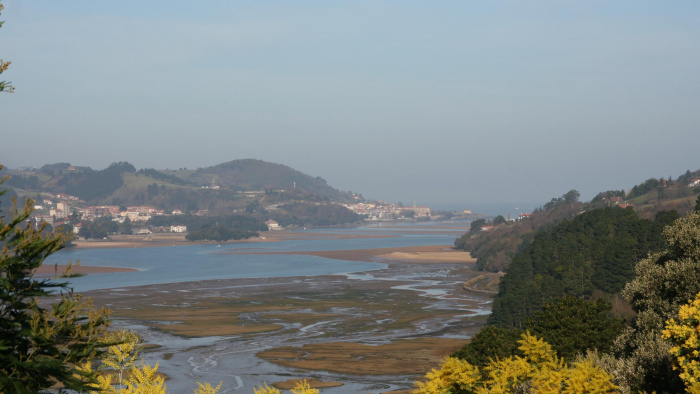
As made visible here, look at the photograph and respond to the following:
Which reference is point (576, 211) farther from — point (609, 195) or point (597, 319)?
point (597, 319)

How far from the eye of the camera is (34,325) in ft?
41.5

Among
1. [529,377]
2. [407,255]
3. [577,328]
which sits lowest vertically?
[407,255]

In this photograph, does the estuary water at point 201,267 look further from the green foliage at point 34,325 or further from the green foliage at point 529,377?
the green foliage at point 34,325

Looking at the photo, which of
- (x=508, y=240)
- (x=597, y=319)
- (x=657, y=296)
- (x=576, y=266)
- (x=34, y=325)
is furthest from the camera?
(x=508, y=240)

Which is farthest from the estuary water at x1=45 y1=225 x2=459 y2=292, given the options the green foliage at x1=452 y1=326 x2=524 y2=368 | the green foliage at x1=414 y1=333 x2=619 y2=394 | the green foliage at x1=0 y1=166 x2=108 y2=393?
the green foliage at x1=0 y1=166 x2=108 y2=393

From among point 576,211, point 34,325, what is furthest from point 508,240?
point 34,325

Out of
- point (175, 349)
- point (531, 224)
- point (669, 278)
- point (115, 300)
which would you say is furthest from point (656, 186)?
point (669, 278)

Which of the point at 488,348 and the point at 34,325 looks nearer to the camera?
the point at 34,325

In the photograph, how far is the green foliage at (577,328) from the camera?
4184 cm

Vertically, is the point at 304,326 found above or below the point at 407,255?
below

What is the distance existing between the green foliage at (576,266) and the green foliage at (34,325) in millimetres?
61915

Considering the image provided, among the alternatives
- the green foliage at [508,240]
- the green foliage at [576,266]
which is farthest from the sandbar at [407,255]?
the green foliage at [576,266]

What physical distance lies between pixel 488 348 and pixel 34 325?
107 feet

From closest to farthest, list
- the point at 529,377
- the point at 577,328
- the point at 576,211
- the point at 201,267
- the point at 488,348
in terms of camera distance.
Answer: the point at 529,377 → the point at 488,348 → the point at 577,328 → the point at 201,267 → the point at 576,211
